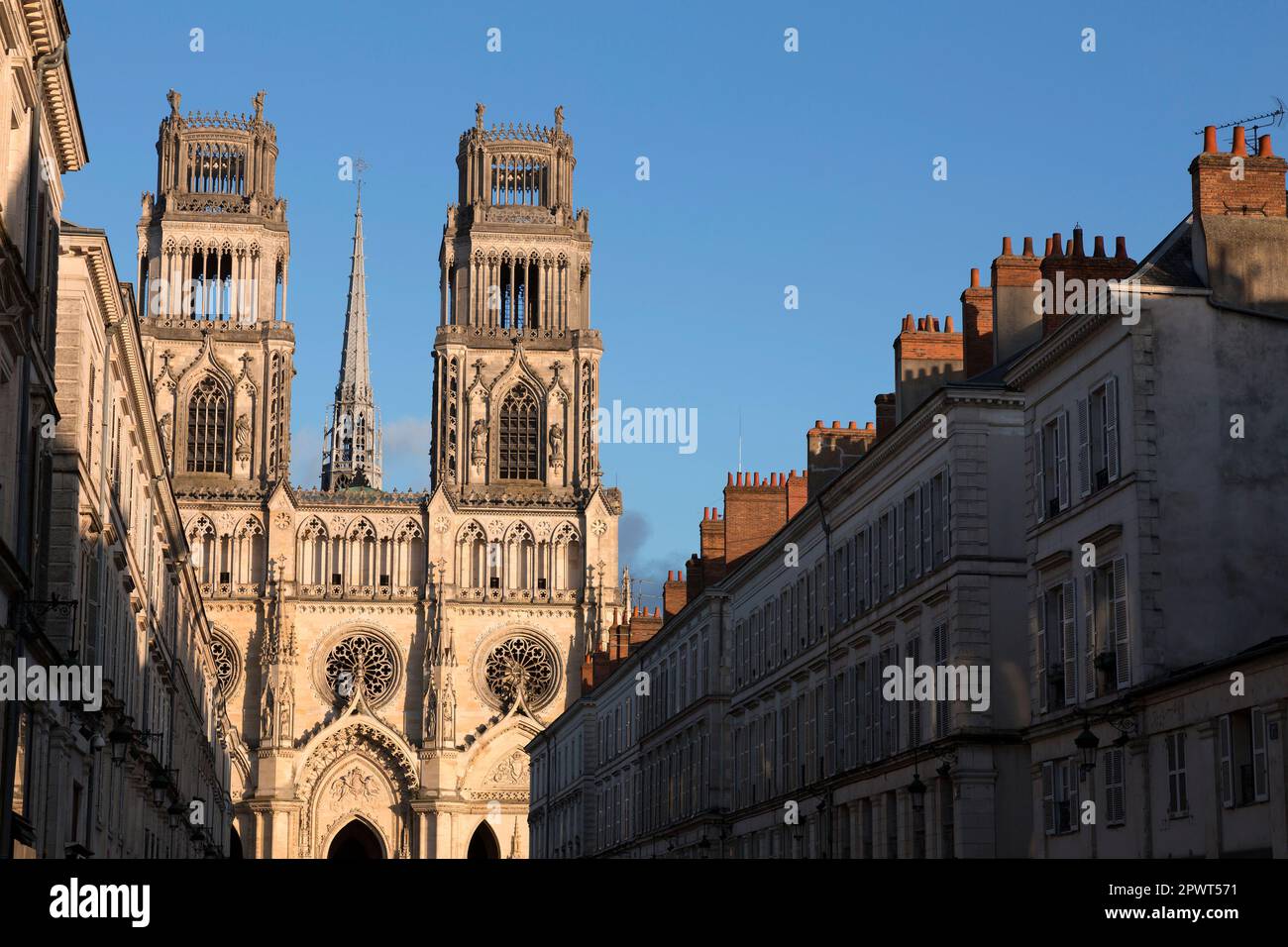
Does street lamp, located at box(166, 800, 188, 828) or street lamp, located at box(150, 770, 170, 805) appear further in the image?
street lamp, located at box(166, 800, 188, 828)

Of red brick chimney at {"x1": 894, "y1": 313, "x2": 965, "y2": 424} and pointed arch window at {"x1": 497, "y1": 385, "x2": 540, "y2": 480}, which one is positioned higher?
pointed arch window at {"x1": 497, "y1": 385, "x2": 540, "y2": 480}

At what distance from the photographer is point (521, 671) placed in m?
101

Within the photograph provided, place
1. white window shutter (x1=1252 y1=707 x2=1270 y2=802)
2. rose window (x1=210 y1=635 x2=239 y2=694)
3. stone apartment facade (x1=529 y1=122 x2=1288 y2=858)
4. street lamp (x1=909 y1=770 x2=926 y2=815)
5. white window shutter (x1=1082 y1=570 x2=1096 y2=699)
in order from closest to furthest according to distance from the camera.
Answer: white window shutter (x1=1252 y1=707 x2=1270 y2=802)
stone apartment facade (x1=529 y1=122 x2=1288 y2=858)
white window shutter (x1=1082 y1=570 x2=1096 y2=699)
street lamp (x1=909 y1=770 x2=926 y2=815)
rose window (x1=210 y1=635 x2=239 y2=694)

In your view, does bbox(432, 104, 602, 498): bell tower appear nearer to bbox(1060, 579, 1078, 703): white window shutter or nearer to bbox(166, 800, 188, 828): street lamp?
bbox(166, 800, 188, 828): street lamp

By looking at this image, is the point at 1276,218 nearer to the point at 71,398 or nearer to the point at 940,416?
the point at 940,416

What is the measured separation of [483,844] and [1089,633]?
2854 inches

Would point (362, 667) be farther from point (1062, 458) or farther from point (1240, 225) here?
point (1240, 225)

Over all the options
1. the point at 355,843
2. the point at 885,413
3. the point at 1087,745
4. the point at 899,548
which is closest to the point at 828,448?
the point at 885,413

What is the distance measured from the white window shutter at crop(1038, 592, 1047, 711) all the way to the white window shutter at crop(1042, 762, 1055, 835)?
3.24 feet

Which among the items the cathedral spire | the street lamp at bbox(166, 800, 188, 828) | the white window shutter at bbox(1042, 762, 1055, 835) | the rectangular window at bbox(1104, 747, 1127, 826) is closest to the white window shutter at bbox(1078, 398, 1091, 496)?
the rectangular window at bbox(1104, 747, 1127, 826)

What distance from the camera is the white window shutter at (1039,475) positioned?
34750 millimetres

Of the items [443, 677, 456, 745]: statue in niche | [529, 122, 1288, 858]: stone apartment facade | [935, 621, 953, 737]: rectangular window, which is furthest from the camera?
[443, 677, 456, 745]: statue in niche

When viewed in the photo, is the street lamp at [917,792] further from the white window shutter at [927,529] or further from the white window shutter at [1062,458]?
the white window shutter at [1062,458]

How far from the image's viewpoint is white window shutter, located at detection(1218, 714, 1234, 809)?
27375 millimetres
